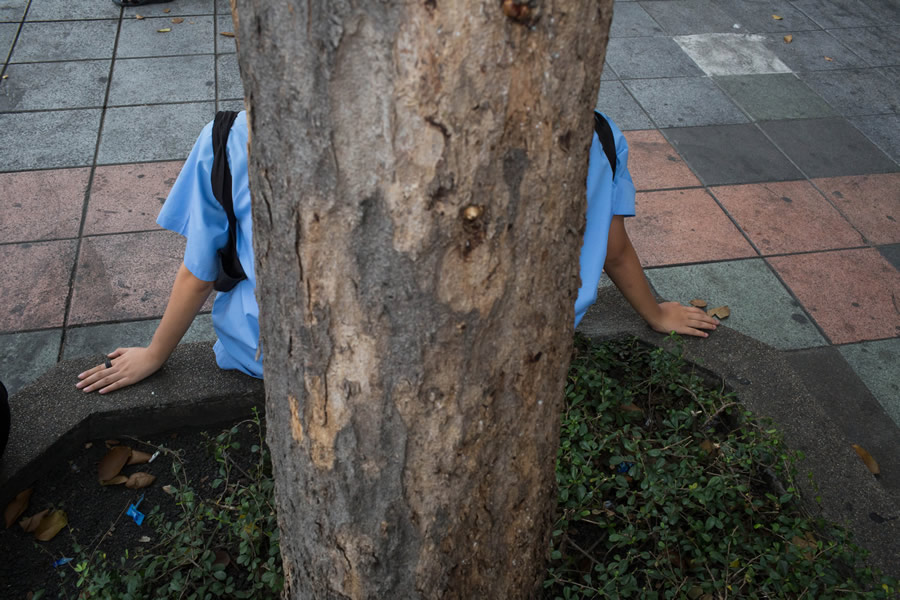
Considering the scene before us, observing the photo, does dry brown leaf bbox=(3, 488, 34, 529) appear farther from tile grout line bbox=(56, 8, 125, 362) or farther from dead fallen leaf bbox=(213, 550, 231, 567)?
tile grout line bbox=(56, 8, 125, 362)

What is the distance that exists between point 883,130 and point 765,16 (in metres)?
1.86

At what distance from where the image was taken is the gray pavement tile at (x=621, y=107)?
490 cm

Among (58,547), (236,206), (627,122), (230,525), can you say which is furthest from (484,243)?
(627,122)

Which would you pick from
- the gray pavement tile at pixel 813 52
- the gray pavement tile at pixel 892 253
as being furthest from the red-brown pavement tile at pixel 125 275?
the gray pavement tile at pixel 813 52

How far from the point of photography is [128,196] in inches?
159

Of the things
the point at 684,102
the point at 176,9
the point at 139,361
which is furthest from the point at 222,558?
the point at 176,9

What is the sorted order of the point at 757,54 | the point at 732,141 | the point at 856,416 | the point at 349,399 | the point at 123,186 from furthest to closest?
the point at 757,54 < the point at 732,141 < the point at 123,186 < the point at 856,416 < the point at 349,399

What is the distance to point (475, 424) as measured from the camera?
3.89 ft

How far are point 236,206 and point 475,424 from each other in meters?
1.10

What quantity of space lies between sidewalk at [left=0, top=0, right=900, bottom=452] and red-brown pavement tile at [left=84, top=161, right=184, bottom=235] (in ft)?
0.04

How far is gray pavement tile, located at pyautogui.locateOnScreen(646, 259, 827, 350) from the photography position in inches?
138

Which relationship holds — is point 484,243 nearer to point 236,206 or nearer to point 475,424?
point 475,424

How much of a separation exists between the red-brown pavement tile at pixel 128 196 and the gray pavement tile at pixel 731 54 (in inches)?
151

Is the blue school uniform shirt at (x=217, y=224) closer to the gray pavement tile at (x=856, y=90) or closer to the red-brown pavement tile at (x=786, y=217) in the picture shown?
the red-brown pavement tile at (x=786, y=217)
